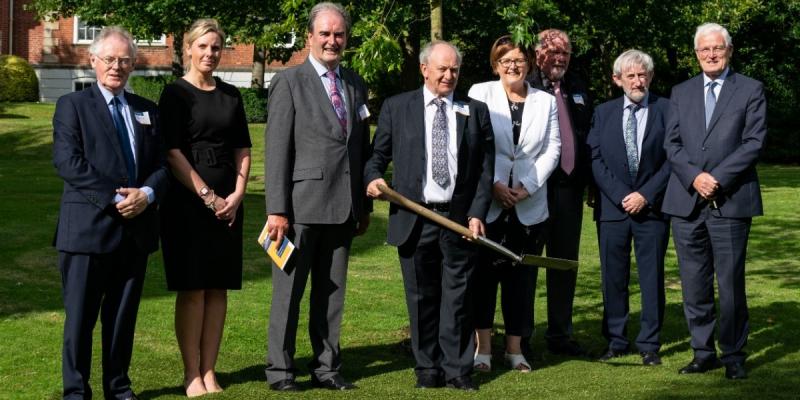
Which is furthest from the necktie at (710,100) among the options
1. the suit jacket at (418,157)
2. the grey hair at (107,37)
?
the grey hair at (107,37)

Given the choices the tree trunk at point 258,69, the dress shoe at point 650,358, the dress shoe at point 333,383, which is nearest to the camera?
the dress shoe at point 333,383

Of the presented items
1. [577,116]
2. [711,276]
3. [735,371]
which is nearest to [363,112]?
[577,116]

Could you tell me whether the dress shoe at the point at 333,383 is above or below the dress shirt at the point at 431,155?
below

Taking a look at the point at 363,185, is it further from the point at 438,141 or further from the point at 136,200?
the point at 136,200

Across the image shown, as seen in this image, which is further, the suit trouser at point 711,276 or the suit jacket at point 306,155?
the suit trouser at point 711,276

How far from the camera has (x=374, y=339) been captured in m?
9.22

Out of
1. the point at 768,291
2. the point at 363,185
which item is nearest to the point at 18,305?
the point at 363,185

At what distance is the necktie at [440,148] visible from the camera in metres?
7.49

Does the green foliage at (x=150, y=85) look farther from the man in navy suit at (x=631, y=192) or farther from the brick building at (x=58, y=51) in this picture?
the man in navy suit at (x=631, y=192)

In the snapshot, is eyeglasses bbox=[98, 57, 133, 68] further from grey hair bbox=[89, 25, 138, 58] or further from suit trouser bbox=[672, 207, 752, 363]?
suit trouser bbox=[672, 207, 752, 363]

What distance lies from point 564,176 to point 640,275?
2.98ft

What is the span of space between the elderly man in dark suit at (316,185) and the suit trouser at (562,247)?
1900 mm

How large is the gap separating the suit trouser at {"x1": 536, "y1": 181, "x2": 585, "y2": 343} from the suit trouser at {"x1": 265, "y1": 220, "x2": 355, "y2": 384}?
6.09 ft

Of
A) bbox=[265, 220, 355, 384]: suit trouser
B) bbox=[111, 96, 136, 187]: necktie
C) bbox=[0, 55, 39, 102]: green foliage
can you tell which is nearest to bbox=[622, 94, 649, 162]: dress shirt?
bbox=[265, 220, 355, 384]: suit trouser
